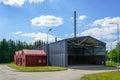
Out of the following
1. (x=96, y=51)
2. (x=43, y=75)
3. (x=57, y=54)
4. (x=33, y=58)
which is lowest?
(x=43, y=75)

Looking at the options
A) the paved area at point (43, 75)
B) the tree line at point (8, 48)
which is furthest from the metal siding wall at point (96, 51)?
the tree line at point (8, 48)

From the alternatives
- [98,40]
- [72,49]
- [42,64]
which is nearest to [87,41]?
[98,40]

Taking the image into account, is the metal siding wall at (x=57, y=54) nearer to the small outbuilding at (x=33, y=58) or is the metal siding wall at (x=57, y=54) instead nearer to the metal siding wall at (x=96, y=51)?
the small outbuilding at (x=33, y=58)

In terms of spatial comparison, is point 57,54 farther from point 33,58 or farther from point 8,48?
point 8,48

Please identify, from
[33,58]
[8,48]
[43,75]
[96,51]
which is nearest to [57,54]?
[33,58]

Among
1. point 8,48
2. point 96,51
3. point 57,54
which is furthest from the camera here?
point 8,48

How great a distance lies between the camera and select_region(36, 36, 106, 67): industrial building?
5698 centimetres

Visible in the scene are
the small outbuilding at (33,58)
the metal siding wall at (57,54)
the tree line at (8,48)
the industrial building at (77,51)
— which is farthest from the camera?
the tree line at (8,48)

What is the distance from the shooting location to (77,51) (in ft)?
237

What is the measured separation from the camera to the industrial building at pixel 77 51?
187ft

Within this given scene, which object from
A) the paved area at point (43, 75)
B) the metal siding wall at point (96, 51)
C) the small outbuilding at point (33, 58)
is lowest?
the paved area at point (43, 75)

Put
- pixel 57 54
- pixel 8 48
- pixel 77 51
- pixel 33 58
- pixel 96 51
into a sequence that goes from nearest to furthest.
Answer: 1. pixel 57 54
2. pixel 96 51
3. pixel 33 58
4. pixel 77 51
5. pixel 8 48

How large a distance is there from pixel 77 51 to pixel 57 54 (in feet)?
42.2

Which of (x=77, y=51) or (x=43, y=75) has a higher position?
(x=77, y=51)
